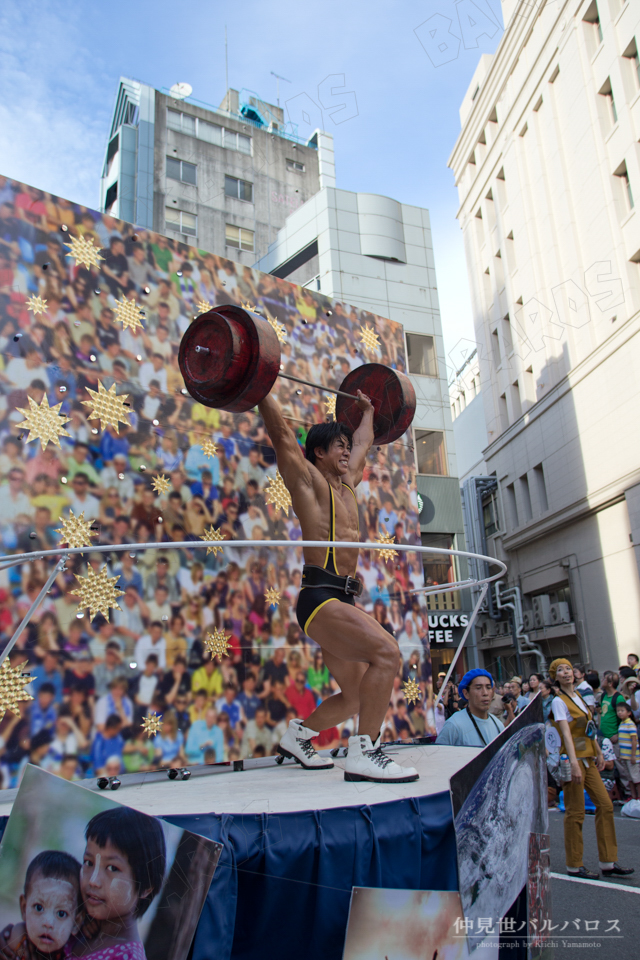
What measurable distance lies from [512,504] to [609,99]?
43.4 feet

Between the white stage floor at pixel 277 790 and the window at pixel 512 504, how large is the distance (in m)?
21.8

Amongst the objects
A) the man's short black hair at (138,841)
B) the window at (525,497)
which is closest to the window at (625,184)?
the window at (525,497)

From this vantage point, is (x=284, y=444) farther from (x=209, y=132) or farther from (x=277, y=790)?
(x=209, y=132)

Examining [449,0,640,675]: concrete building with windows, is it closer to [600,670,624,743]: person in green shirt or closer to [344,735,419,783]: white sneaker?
[600,670,624,743]: person in green shirt

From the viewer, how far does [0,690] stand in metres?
3.71

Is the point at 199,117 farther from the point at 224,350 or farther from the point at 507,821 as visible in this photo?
the point at 507,821

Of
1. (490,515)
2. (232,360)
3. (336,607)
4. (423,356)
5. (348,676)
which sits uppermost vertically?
(423,356)

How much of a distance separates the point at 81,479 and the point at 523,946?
3.33m

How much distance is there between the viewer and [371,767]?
3.47 m

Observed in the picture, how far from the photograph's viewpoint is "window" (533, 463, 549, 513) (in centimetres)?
2341

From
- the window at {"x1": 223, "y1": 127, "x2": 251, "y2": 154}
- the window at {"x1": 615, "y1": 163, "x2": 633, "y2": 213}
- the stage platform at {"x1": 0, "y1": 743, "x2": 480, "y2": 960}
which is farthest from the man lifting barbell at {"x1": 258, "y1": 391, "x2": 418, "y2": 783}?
the window at {"x1": 223, "y1": 127, "x2": 251, "y2": 154}

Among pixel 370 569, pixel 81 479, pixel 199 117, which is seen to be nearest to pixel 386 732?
pixel 370 569

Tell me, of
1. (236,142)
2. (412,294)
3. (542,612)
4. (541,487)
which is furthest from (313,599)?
(236,142)

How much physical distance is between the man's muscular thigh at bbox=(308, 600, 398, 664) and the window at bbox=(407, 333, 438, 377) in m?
18.9
